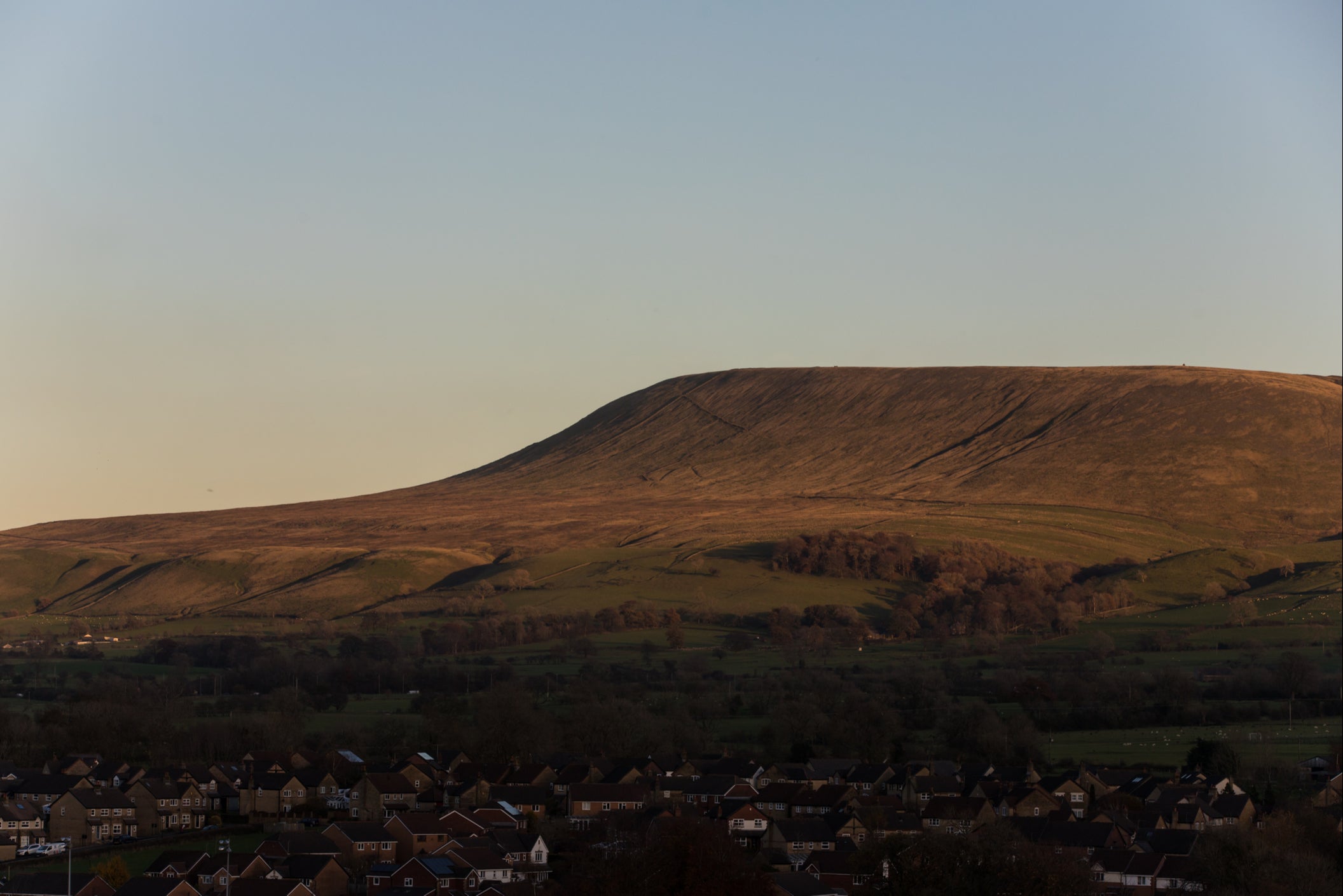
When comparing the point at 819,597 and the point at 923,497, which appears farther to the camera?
the point at 923,497

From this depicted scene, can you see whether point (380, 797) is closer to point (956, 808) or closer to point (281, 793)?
point (281, 793)

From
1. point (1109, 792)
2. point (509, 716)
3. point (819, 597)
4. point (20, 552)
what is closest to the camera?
point (1109, 792)

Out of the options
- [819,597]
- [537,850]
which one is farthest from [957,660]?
[537,850]

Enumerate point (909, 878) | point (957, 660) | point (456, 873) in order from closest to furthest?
1. point (909, 878)
2. point (456, 873)
3. point (957, 660)

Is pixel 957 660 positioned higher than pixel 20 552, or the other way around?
pixel 20 552

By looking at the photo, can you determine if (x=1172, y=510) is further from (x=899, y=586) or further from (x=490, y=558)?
(x=490, y=558)

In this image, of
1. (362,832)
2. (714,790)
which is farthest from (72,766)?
(714,790)
